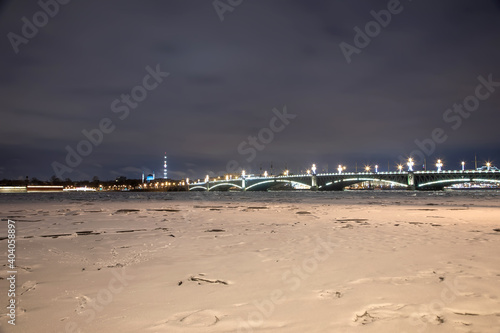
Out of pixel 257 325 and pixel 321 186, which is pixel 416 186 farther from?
pixel 257 325

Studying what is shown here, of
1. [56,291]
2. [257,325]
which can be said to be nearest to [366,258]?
[257,325]

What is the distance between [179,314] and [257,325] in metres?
0.90

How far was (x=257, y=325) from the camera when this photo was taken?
332cm

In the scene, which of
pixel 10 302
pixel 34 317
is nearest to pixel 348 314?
pixel 34 317

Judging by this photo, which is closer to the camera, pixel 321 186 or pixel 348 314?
pixel 348 314

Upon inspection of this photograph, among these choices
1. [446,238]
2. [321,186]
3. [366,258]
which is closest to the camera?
[366,258]

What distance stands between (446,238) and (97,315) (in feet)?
29.0

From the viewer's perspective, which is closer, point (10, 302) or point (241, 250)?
point (10, 302)

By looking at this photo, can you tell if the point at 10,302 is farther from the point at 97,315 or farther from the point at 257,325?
the point at 257,325

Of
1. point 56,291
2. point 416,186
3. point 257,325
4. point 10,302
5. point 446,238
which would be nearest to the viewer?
point 257,325

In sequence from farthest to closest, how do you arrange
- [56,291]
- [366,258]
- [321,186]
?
[321,186], [366,258], [56,291]

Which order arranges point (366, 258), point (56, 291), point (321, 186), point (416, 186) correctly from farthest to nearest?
1. point (321, 186)
2. point (416, 186)
3. point (366, 258)
4. point (56, 291)

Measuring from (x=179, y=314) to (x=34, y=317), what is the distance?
1555 mm

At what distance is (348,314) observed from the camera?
3.57 metres
